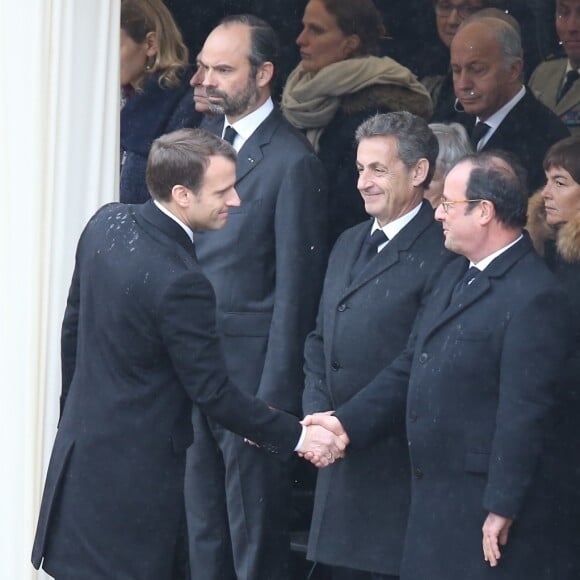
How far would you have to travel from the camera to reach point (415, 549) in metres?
4.64

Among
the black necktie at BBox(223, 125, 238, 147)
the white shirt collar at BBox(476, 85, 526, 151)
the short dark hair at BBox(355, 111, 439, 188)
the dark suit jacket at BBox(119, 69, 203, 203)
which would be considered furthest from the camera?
the dark suit jacket at BBox(119, 69, 203, 203)

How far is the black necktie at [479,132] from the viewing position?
18.9 ft

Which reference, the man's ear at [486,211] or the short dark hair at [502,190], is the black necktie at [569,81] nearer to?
the short dark hair at [502,190]

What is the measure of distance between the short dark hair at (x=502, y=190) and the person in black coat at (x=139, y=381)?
2.48ft

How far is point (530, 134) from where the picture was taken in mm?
5652

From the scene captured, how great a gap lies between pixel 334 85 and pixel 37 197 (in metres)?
1.33

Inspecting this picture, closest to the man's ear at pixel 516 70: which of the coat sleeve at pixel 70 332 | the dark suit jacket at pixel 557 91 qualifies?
the dark suit jacket at pixel 557 91

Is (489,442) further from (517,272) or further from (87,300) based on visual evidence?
(87,300)

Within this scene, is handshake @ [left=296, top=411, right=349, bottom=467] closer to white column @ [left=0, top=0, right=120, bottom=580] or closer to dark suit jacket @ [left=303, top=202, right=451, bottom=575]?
dark suit jacket @ [left=303, top=202, right=451, bottom=575]

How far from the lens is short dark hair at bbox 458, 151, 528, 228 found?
15.1 feet

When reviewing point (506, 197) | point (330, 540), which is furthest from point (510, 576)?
point (506, 197)

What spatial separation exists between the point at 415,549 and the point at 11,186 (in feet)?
6.03

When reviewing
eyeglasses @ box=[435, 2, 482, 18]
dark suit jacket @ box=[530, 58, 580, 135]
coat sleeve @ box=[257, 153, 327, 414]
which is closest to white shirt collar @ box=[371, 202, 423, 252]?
coat sleeve @ box=[257, 153, 327, 414]

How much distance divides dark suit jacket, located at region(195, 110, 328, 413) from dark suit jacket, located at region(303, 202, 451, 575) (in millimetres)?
174
